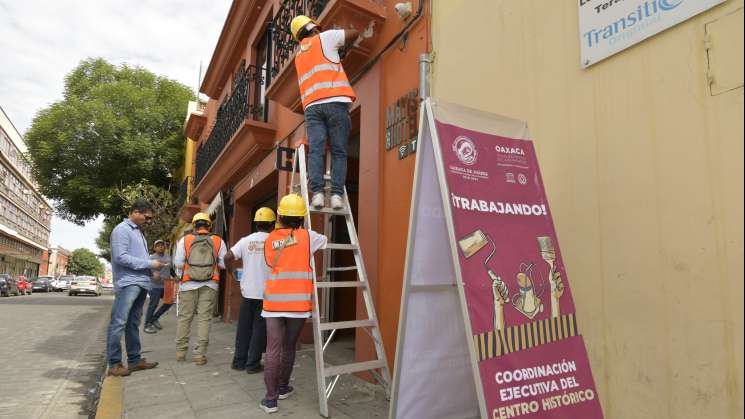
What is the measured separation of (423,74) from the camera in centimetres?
411

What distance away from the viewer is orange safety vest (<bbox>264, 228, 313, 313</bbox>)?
3.59 meters

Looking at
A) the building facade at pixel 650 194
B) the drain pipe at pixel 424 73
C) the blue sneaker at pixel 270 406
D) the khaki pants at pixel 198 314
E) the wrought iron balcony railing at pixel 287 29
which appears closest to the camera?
the building facade at pixel 650 194

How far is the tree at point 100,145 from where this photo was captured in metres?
19.5

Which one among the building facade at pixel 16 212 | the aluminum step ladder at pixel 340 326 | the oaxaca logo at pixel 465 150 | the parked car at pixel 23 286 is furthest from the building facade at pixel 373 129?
the building facade at pixel 16 212

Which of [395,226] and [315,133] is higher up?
[315,133]

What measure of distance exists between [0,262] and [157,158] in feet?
133

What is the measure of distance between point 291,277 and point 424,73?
2.12 metres

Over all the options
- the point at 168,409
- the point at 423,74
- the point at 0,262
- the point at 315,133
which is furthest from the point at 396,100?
the point at 0,262

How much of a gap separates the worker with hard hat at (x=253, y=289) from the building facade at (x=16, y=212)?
48999 mm

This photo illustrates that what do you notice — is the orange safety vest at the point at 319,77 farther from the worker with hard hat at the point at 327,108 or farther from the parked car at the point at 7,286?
the parked car at the point at 7,286

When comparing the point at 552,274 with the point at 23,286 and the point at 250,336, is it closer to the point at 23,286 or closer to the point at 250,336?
the point at 250,336

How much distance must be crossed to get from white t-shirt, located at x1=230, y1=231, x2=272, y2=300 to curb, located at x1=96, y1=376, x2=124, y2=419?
1.46 meters

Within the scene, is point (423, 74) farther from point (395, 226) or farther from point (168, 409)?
point (168, 409)

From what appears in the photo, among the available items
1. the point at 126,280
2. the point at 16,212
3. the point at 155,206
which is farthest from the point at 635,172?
the point at 16,212
